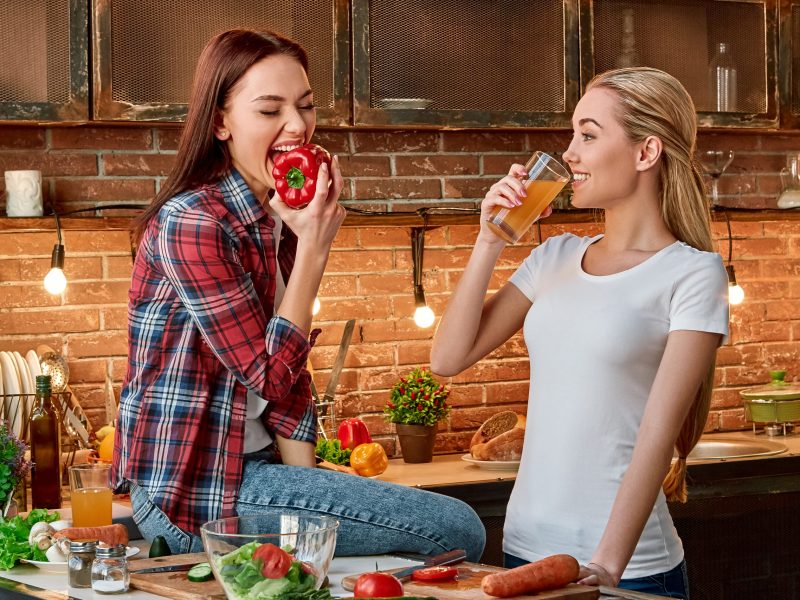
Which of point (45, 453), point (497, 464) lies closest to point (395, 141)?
point (497, 464)

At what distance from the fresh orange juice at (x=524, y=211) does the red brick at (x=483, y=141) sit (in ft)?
5.52

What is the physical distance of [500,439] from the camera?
11.6 ft

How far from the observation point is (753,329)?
14.4 feet

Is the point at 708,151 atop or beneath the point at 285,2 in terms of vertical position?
beneath

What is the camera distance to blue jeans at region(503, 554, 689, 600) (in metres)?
2.13

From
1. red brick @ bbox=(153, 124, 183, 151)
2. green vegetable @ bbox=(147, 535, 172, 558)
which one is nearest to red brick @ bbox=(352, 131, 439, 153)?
red brick @ bbox=(153, 124, 183, 151)

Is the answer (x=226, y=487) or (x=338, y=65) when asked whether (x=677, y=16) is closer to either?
(x=338, y=65)

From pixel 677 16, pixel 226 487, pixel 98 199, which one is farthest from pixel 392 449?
pixel 226 487

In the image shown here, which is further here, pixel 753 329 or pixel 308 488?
pixel 753 329

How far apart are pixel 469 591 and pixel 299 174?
831 millimetres

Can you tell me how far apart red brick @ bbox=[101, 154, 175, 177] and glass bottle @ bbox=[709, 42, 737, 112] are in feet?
5.56

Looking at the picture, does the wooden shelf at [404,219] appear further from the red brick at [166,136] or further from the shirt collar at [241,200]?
the shirt collar at [241,200]

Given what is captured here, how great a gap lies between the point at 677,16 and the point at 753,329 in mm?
1132

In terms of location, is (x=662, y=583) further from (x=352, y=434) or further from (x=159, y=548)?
(x=352, y=434)
